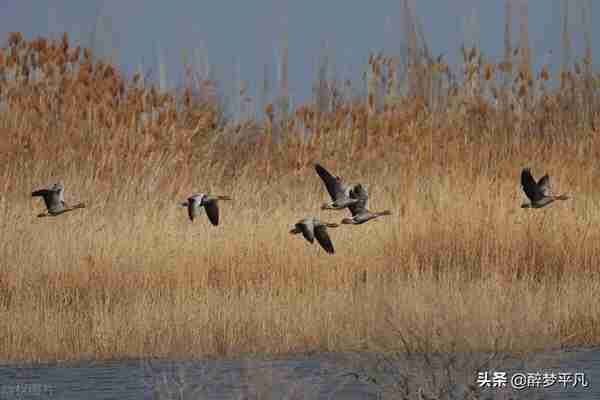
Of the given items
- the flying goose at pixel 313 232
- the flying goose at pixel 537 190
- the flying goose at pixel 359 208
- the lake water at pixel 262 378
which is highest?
the flying goose at pixel 537 190

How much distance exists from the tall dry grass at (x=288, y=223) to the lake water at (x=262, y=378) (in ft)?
0.72

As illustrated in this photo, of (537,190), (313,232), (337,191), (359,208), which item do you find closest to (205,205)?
(313,232)

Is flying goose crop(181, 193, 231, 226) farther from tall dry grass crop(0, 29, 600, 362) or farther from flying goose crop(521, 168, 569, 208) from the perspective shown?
flying goose crop(521, 168, 569, 208)

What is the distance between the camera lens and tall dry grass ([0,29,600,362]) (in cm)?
898

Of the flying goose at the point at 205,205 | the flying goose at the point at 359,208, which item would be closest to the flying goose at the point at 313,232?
the flying goose at the point at 359,208

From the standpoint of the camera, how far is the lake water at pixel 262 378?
6.50 m

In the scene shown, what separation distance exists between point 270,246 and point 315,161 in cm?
332

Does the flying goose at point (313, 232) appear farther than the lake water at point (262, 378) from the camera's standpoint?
Yes

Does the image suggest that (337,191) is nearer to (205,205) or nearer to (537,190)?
(205,205)

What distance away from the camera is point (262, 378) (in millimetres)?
6082

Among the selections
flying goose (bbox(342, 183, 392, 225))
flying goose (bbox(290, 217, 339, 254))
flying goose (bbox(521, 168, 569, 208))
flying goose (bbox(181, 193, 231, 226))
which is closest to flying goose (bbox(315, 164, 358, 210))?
flying goose (bbox(342, 183, 392, 225))

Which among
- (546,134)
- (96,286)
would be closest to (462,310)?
(96,286)

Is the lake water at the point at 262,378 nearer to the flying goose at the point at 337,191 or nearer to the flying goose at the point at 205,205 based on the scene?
the flying goose at the point at 337,191

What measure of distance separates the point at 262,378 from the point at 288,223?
5.63m
